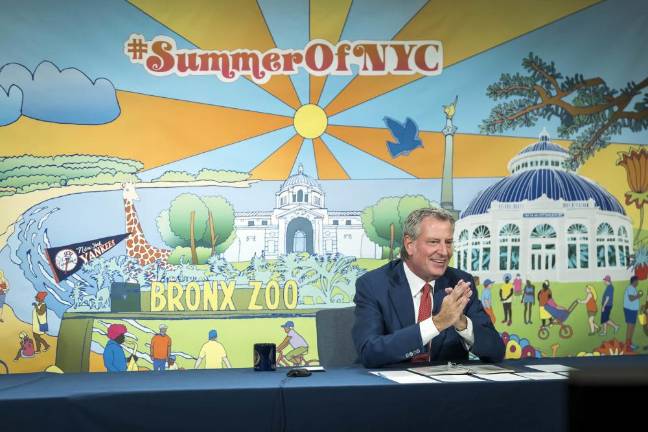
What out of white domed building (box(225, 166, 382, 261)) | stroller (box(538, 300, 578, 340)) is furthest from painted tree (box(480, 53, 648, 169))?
white domed building (box(225, 166, 382, 261))

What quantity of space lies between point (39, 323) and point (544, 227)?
2.74 meters

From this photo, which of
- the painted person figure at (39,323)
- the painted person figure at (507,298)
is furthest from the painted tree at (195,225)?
the painted person figure at (507,298)

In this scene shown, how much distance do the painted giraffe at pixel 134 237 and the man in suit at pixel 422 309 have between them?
161cm

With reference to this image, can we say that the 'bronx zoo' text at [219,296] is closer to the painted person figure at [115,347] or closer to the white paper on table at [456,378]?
the painted person figure at [115,347]

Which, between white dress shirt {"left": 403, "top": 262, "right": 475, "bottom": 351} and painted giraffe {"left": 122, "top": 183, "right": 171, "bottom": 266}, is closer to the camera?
white dress shirt {"left": 403, "top": 262, "right": 475, "bottom": 351}

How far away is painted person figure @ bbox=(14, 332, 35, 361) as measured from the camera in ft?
13.5

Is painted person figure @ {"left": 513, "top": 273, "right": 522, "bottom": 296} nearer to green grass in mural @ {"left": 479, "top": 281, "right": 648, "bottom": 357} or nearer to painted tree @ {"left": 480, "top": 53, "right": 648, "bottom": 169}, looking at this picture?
green grass in mural @ {"left": 479, "top": 281, "right": 648, "bottom": 357}

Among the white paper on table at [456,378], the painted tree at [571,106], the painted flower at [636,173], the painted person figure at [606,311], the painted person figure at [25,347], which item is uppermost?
the painted tree at [571,106]

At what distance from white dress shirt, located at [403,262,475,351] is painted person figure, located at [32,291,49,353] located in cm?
209

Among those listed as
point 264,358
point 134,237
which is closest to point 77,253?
point 134,237

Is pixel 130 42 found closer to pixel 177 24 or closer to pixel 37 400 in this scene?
pixel 177 24

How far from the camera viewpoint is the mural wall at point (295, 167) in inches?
164

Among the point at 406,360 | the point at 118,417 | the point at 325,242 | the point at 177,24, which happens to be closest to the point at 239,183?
the point at 325,242

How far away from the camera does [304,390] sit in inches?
82.9
